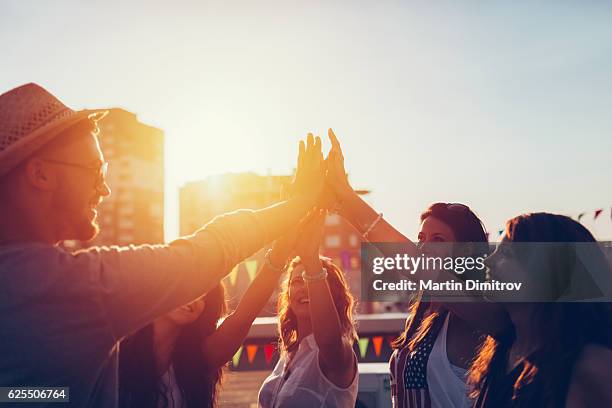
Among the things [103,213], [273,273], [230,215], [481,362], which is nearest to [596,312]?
[481,362]

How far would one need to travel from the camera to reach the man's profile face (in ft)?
5.39

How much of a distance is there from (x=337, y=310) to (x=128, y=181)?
66.0 meters

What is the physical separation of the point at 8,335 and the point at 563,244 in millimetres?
1935

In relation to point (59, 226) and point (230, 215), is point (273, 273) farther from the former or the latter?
point (59, 226)

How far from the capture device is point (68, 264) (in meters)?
1.50

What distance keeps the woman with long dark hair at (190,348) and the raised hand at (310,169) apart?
43 cm

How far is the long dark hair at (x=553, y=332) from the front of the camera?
2.01 metres

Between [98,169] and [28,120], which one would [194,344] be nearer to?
[98,169]

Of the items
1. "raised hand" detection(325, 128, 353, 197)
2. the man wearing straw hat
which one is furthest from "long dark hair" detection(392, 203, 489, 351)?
Result: the man wearing straw hat

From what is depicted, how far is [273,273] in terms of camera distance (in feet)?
10.5

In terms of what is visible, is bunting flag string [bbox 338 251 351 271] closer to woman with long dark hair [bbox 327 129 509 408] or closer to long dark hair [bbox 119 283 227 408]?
woman with long dark hair [bbox 327 129 509 408]

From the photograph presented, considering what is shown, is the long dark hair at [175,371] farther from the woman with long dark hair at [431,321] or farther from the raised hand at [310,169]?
the woman with long dark hair at [431,321]

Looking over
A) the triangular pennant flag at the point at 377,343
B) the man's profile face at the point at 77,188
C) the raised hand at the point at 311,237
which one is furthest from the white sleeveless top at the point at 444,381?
the triangular pennant flag at the point at 377,343

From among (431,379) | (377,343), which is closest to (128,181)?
(377,343)
